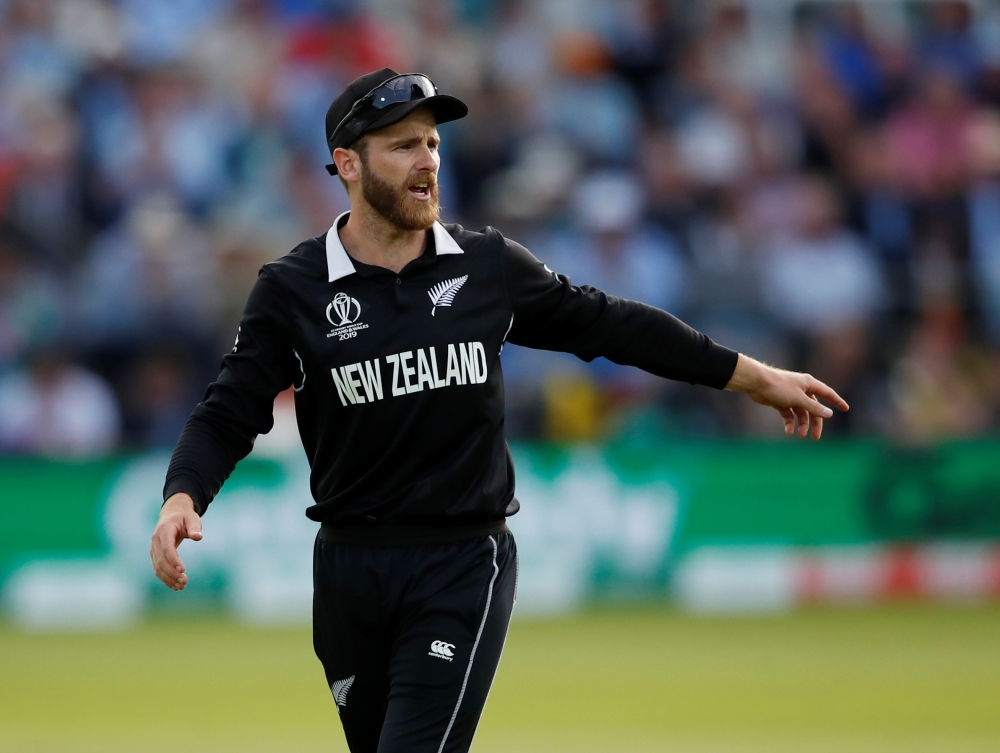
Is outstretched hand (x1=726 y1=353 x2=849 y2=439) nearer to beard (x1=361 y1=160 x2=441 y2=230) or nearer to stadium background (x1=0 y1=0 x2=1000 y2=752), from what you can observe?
beard (x1=361 y1=160 x2=441 y2=230)

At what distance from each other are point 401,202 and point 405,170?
4.1 inches

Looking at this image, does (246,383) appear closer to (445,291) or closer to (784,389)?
(445,291)

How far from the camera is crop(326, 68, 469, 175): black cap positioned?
508cm

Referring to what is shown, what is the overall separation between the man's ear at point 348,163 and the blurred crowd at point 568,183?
8.74 meters

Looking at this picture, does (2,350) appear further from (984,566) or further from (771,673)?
(984,566)

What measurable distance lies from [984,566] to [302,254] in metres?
9.63

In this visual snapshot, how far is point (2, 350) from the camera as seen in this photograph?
14.4 m

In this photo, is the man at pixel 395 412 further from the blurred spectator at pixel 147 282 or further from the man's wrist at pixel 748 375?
the blurred spectator at pixel 147 282

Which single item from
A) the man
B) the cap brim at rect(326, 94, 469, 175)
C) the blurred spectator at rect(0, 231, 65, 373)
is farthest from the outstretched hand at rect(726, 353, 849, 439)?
the blurred spectator at rect(0, 231, 65, 373)

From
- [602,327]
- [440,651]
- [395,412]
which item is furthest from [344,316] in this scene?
[440,651]

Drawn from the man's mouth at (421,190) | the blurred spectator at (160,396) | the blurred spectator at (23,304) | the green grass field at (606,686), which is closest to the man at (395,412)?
the man's mouth at (421,190)

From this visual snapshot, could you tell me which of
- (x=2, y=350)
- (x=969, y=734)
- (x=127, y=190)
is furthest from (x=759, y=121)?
(x=969, y=734)

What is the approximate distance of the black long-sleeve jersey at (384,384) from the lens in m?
5.11

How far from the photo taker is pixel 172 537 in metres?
4.69
